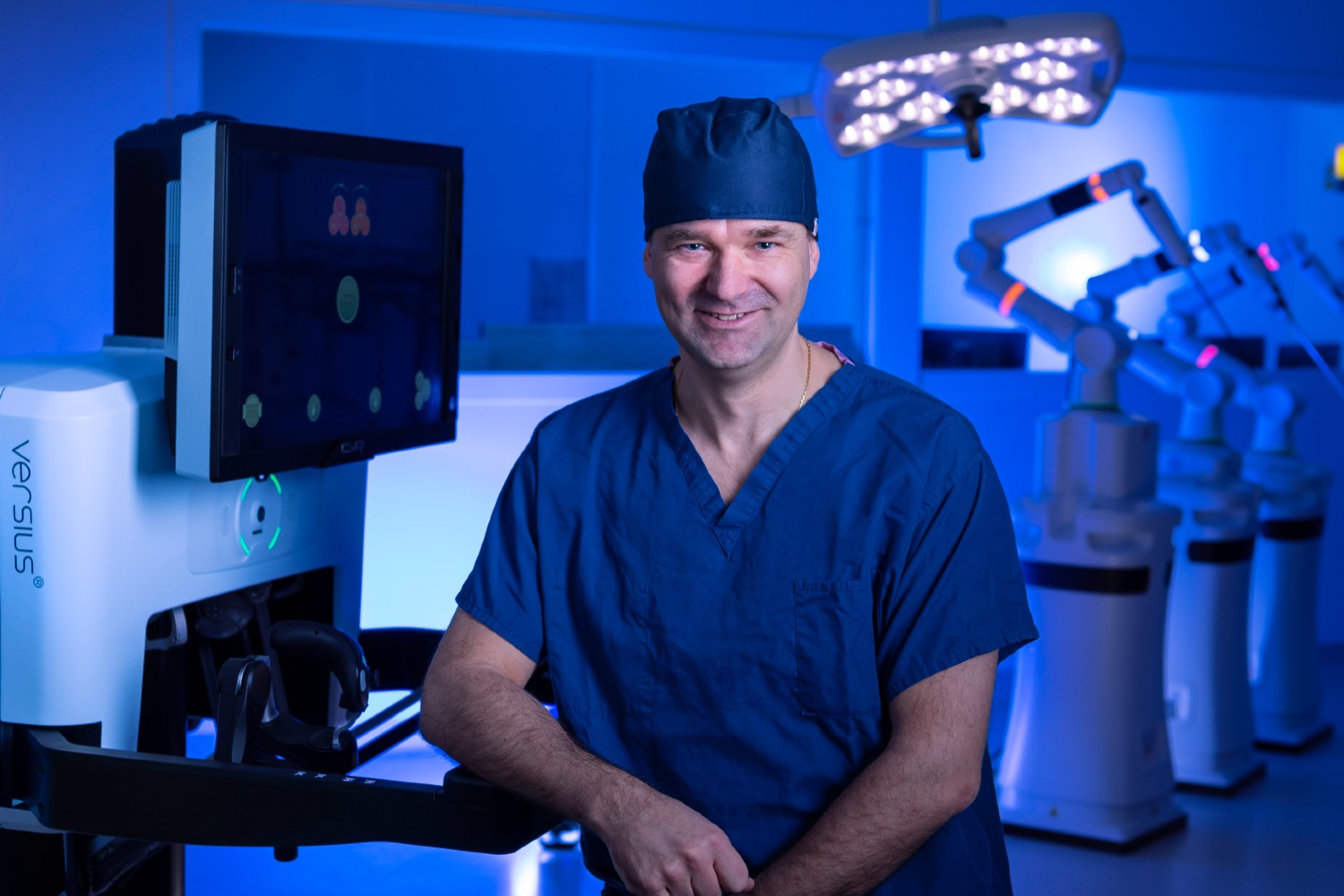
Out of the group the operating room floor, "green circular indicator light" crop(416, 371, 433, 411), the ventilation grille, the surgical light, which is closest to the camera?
the ventilation grille

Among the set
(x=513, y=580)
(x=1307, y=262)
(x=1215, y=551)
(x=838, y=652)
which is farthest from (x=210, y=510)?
(x=1307, y=262)

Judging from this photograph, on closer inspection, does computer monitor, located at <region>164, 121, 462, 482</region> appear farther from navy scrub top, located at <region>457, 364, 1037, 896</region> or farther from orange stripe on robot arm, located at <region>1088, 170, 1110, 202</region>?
orange stripe on robot arm, located at <region>1088, 170, 1110, 202</region>

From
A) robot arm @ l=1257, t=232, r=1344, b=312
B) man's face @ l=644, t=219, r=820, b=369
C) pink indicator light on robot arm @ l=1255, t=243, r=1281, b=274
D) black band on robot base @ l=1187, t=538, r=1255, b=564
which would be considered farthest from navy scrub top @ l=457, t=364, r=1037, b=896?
robot arm @ l=1257, t=232, r=1344, b=312

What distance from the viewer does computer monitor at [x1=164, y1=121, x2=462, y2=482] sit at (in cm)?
135

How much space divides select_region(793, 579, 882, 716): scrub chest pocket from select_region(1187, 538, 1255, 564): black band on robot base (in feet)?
6.43

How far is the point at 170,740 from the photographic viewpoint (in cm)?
150

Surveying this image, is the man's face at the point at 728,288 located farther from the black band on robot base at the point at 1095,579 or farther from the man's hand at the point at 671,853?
the black band on robot base at the point at 1095,579

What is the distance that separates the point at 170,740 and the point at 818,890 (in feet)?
2.45

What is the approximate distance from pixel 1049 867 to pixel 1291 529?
1.32 meters

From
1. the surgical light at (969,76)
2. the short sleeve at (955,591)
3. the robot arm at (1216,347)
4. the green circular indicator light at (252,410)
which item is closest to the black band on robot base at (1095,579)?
the robot arm at (1216,347)

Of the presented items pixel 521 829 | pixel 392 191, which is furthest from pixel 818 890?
pixel 392 191

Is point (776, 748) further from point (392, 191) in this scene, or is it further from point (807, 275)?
point (392, 191)

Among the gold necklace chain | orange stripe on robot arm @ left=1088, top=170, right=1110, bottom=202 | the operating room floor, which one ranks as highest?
orange stripe on robot arm @ left=1088, top=170, right=1110, bottom=202

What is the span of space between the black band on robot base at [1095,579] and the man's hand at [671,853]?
61.2 inches
